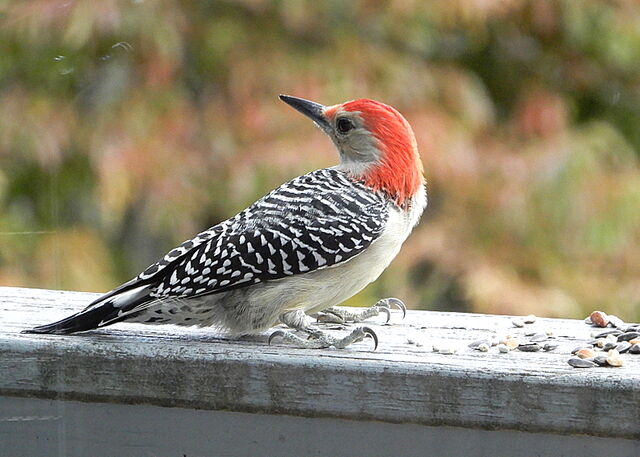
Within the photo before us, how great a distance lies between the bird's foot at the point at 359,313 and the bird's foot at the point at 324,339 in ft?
1.10

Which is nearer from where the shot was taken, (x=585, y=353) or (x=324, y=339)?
(x=585, y=353)

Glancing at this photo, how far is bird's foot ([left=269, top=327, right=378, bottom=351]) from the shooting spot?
2205 mm

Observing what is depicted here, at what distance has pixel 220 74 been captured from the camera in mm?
5652

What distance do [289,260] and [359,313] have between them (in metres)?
0.42

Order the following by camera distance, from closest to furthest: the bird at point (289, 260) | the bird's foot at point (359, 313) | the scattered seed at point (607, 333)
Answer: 1. the bird at point (289, 260)
2. the scattered seed at point (607, 333)
3. the bird's foot at point (359, 313)

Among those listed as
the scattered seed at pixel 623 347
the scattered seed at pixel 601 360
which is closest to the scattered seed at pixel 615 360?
the scattered seed at pixel 601 360

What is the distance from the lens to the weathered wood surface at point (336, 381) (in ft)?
6.17

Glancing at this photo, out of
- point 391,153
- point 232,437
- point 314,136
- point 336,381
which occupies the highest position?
point 314,136

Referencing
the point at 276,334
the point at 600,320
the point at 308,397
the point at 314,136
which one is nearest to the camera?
the point at 308,397

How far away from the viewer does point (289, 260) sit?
2371mm

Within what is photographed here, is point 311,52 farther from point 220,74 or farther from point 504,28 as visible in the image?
point 504,28

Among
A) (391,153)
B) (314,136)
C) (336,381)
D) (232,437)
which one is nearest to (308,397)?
(336,381)

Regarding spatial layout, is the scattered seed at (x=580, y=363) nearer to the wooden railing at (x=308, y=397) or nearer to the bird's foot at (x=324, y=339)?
the wooden railing at (x=308, y=397)

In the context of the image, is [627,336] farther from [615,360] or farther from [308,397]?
[308,397]
